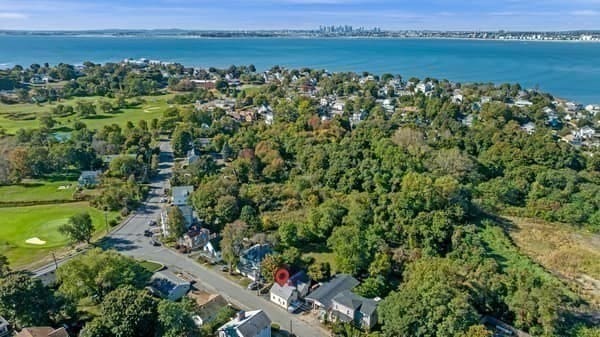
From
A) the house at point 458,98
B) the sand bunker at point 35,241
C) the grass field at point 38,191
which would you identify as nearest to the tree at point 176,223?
the sand bunker at point 35,241

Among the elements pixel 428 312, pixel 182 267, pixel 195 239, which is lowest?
pixel 182 267

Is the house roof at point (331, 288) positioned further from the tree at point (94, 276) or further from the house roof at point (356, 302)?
the tree at point (94, 276)

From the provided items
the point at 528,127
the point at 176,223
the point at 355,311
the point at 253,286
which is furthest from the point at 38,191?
the point at 528,127

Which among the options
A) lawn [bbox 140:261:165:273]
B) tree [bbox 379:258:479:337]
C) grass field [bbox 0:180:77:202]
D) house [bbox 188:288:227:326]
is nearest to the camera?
tree [bbox 379:258:479:337]

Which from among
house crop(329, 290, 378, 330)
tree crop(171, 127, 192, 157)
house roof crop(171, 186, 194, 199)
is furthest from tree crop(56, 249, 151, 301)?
tree crop(171, 127, 192, 157)

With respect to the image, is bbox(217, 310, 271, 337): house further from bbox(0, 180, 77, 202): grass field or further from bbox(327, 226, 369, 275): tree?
bbox(0, 180, 77, 202): grass field

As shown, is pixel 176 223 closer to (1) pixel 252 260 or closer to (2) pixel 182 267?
(2) pixel 182 267

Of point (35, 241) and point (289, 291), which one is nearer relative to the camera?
point (289, 291)
